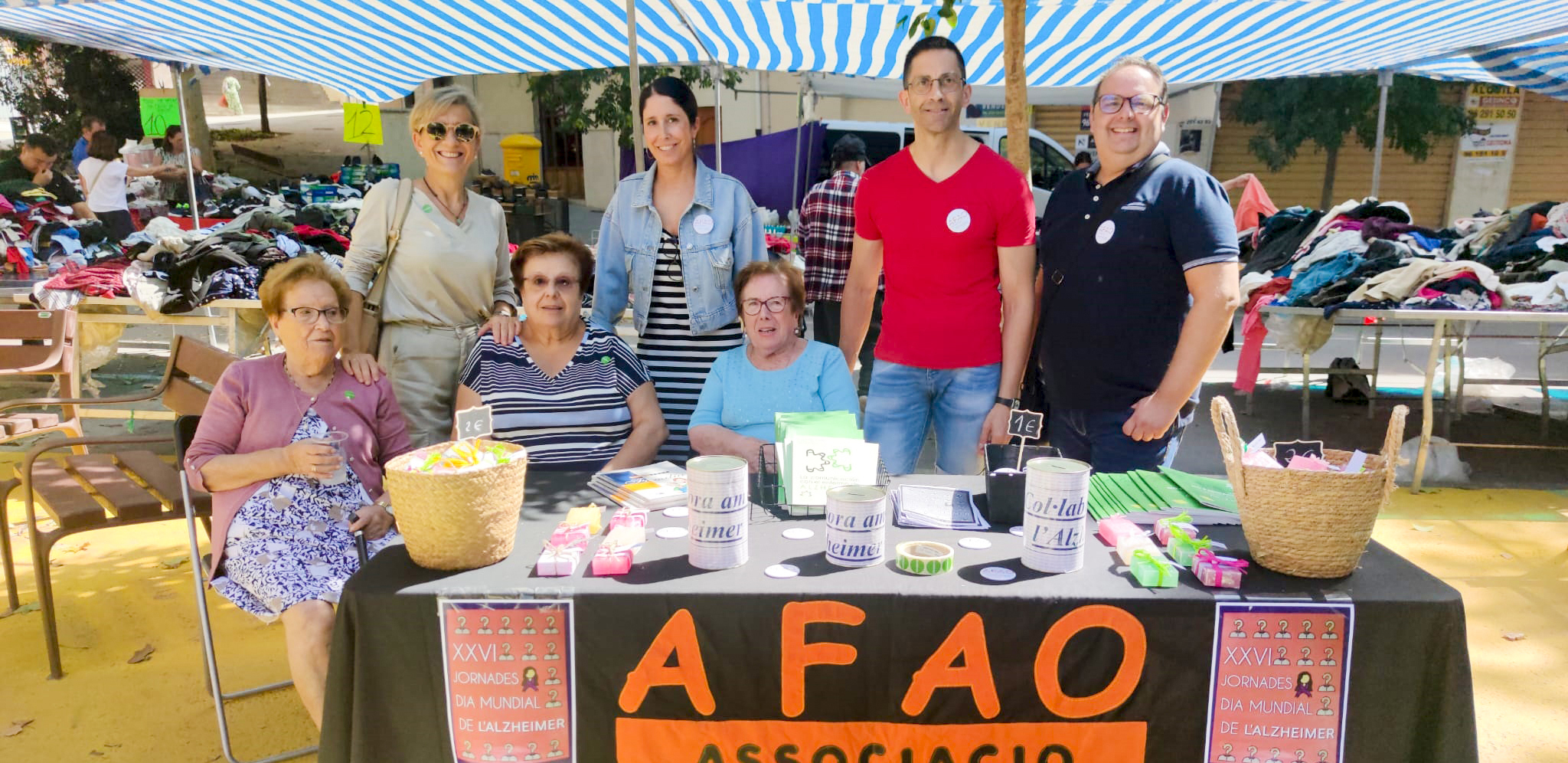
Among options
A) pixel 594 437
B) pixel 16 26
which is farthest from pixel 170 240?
pixel 594 437

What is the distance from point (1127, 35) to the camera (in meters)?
6.05

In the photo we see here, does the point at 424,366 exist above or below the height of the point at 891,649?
above

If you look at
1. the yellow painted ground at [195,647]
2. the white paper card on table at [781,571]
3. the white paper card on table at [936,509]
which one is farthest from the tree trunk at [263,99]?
the white paper card on table at [781,571]

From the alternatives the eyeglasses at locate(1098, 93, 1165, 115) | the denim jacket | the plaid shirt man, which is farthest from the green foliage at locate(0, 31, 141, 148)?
the eyeglasses at locate(1098, 93, 1165, 115)

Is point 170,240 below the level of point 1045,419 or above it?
above

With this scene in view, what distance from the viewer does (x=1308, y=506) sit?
165cm

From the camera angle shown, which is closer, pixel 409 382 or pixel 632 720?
pixel 632 720

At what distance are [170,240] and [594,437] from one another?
4403mm

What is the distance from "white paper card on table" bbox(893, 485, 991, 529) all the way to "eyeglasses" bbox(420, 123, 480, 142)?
1.75 meters

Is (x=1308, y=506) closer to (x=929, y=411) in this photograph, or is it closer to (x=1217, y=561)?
(x=1217, y=561)

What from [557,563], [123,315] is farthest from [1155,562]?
[123,315]

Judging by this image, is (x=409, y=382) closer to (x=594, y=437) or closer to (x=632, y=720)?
(x=594, y=437)

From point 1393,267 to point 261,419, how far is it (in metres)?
5.93

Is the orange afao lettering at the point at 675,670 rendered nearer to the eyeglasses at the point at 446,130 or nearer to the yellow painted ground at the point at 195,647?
the yellow painted ground at the point at 195,647
